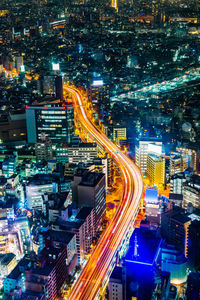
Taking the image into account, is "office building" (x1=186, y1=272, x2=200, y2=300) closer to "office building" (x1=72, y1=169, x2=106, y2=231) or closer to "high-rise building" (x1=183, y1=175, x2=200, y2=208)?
"office building" (x1=72, y1=169, x2=106, y2=231)

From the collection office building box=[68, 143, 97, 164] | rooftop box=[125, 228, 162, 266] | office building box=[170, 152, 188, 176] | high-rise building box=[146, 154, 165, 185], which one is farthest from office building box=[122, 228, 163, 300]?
office building box=[68, 143, 97, 164]

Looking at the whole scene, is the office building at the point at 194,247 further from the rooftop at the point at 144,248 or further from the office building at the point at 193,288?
the rooftop at the point at 144,248

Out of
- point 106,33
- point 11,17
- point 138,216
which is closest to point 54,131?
point 138,216

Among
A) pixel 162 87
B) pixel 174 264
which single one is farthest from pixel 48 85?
pixel 174 264

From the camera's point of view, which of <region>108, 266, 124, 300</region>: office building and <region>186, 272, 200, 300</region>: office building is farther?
<region>186, 272, 200, 300</region>: office building

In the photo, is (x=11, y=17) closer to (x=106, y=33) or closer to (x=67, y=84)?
(x=106, y=33)
